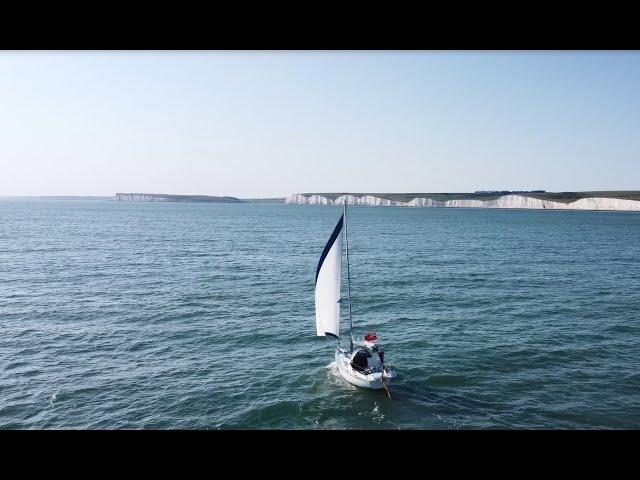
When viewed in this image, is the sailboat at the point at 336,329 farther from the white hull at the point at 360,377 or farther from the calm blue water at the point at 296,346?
the calm blue water at the point at 296,346

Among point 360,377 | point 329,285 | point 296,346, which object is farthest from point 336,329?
point 296,346

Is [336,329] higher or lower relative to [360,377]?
higher

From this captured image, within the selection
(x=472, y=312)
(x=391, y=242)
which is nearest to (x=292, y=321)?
(x=472, y=312)

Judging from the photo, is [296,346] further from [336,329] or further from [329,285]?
[329,285]

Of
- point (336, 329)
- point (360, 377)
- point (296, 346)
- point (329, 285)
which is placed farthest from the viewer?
point (296, 346)
